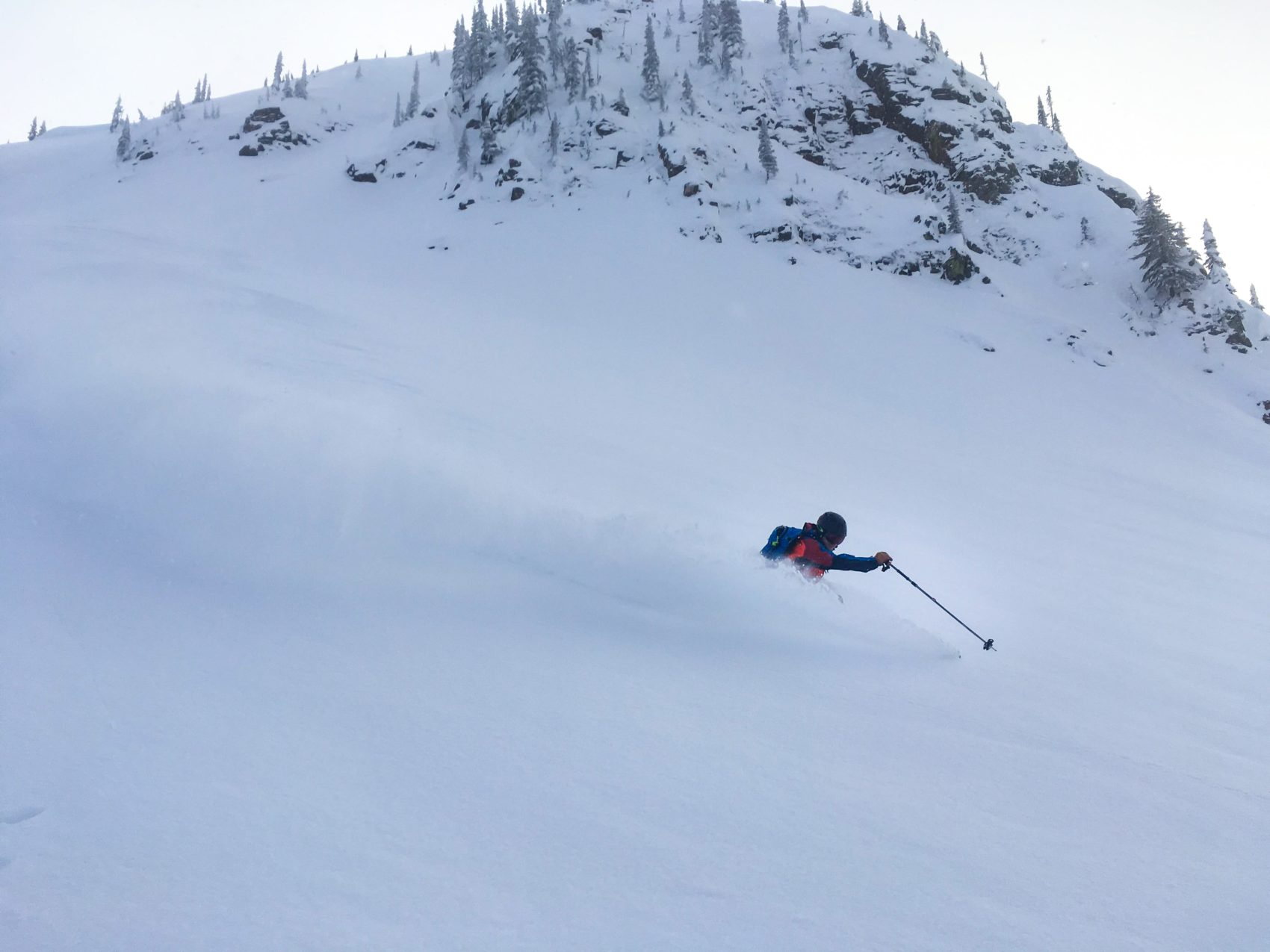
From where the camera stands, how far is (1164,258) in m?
32.7

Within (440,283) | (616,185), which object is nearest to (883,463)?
(440,283)

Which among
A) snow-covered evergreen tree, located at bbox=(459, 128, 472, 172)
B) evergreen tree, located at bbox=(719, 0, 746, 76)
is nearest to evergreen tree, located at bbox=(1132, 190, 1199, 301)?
evergreen tree, located at bbox=(719, 0, 746, 76)

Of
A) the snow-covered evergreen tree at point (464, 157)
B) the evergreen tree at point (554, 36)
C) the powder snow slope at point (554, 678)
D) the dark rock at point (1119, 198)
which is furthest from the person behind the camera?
the evergreen tree at point (554, 36)

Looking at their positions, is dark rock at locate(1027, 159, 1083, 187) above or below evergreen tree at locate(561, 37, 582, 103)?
below

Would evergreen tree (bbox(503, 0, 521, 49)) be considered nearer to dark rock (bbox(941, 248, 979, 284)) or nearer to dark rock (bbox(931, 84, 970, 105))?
dark rock (bbox(931, 84, 970, 105))

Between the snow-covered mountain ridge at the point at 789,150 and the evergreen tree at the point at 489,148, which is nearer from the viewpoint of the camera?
the snow-covered mountain ridge at the point at 789,150

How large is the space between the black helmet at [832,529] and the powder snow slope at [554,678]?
58 centimetres

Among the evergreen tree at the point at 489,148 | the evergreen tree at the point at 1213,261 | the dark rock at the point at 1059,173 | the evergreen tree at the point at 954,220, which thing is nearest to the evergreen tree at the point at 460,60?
the evergreen tree at the point at 489,148

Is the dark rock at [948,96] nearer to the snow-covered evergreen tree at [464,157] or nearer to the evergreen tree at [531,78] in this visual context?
the evergreen tree at [531,78]

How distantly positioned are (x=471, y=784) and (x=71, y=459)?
6.18 meters

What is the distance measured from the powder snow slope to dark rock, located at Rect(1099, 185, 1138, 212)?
4100 centimetres

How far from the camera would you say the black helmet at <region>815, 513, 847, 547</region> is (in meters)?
5.66

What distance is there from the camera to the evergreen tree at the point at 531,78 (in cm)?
4753

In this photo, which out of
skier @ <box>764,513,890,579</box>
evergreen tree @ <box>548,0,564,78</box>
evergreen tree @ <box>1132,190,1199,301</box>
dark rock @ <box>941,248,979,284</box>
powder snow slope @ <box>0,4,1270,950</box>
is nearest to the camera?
powder snow slope @ <box>0,4,1270,950</box>
